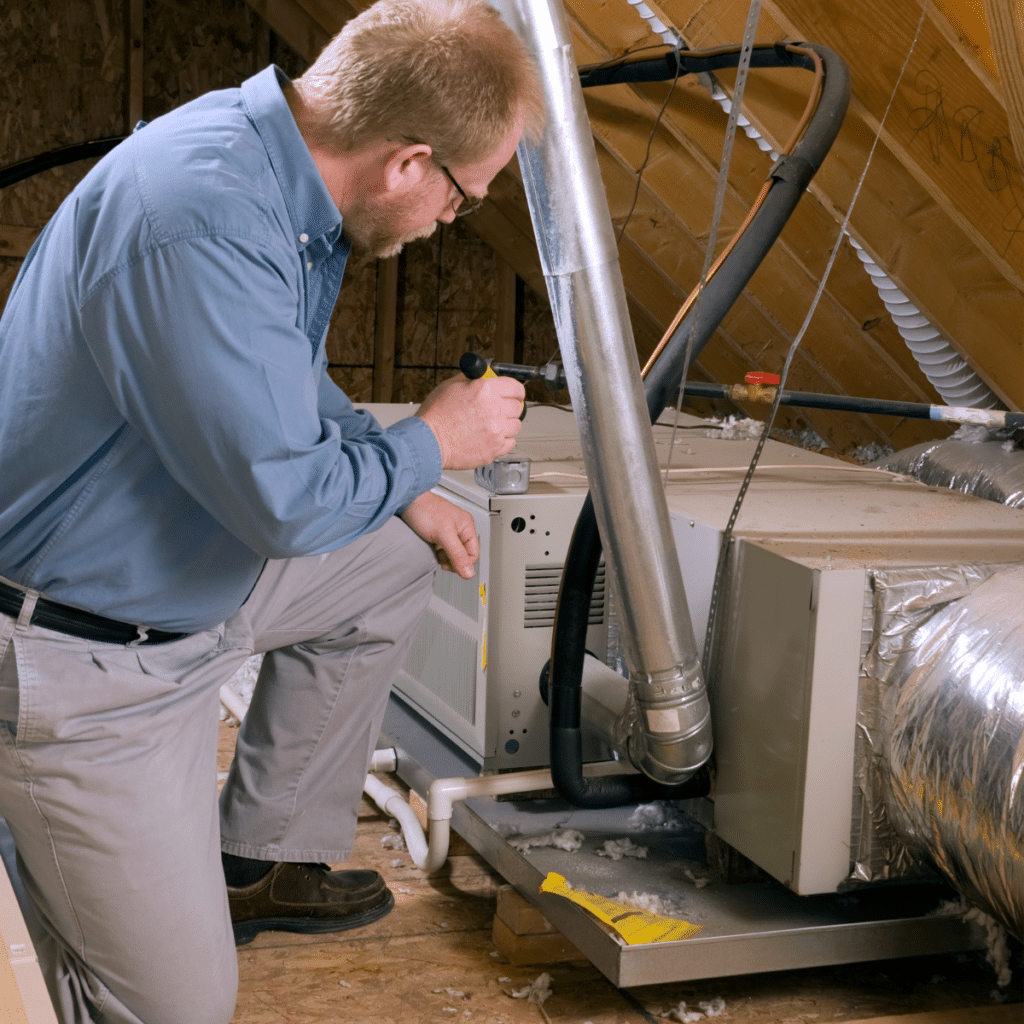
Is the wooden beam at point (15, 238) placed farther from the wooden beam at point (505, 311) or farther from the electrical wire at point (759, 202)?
the electrical wire at point (759, 202)

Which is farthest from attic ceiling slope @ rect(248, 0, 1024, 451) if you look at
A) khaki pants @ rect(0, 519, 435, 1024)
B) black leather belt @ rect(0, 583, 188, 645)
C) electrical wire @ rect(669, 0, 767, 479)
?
black leather belt @ rect(0, 583, 188, 645)

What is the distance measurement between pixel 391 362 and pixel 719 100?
2701 mm

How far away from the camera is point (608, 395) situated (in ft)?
4.43

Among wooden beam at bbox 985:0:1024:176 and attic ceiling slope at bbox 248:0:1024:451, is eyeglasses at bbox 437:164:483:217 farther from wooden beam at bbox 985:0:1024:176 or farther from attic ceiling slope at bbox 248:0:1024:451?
attic ceiling slope at bbox 248:0:1024:451

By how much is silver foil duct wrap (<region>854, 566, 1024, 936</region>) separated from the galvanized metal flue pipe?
0.70ft

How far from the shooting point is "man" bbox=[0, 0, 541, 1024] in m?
1.03

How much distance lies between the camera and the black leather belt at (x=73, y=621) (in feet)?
3.84

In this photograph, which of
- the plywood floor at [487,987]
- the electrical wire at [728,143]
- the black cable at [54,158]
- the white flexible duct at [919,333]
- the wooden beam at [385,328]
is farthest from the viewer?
the wooden beam at [385,328]

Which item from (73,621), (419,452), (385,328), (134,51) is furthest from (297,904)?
(134,51)

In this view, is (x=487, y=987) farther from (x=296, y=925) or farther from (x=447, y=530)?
(x=447, y=530)

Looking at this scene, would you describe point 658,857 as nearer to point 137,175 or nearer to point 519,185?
point 137,175

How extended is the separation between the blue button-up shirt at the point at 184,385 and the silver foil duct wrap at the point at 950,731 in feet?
1.97

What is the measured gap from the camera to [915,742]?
52.6 inches

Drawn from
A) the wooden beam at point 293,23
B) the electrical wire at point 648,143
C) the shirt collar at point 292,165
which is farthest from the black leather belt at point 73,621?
the wooden beam at point 293,23
